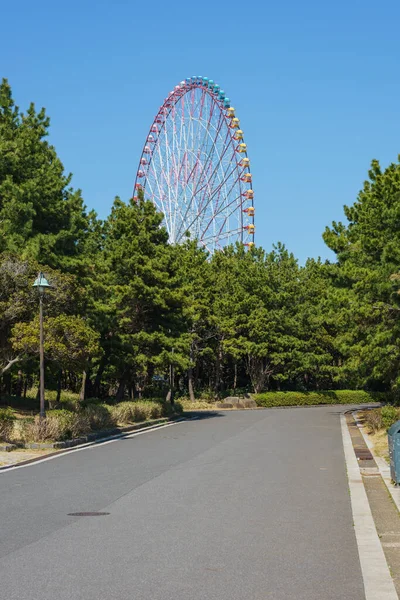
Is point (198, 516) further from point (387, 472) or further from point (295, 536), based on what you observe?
point (387, 472)

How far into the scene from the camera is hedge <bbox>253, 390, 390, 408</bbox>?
6206 centimetres

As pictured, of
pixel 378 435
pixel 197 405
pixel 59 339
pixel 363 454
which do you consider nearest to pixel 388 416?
pixel 378 435

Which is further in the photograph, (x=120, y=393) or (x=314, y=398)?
(x=314, y=398)

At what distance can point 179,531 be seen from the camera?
9117mm

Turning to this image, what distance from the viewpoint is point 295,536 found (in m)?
8.90

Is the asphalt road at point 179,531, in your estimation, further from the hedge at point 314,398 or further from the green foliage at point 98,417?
the hedge at point 314,398

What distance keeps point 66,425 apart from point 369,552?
655 inches

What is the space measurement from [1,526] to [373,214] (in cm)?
2535

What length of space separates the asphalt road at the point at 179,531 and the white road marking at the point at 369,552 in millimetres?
120

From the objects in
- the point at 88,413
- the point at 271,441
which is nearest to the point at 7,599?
the point at 271,441

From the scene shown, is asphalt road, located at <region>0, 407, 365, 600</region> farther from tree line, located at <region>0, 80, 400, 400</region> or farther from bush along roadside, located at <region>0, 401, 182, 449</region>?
tree line, located at <region>0, 80, 400, 400</region>

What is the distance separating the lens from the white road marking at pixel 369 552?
21.1ft

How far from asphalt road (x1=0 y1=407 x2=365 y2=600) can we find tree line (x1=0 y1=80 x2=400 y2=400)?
11136mm

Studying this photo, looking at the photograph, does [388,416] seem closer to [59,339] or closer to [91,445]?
[91,445]
